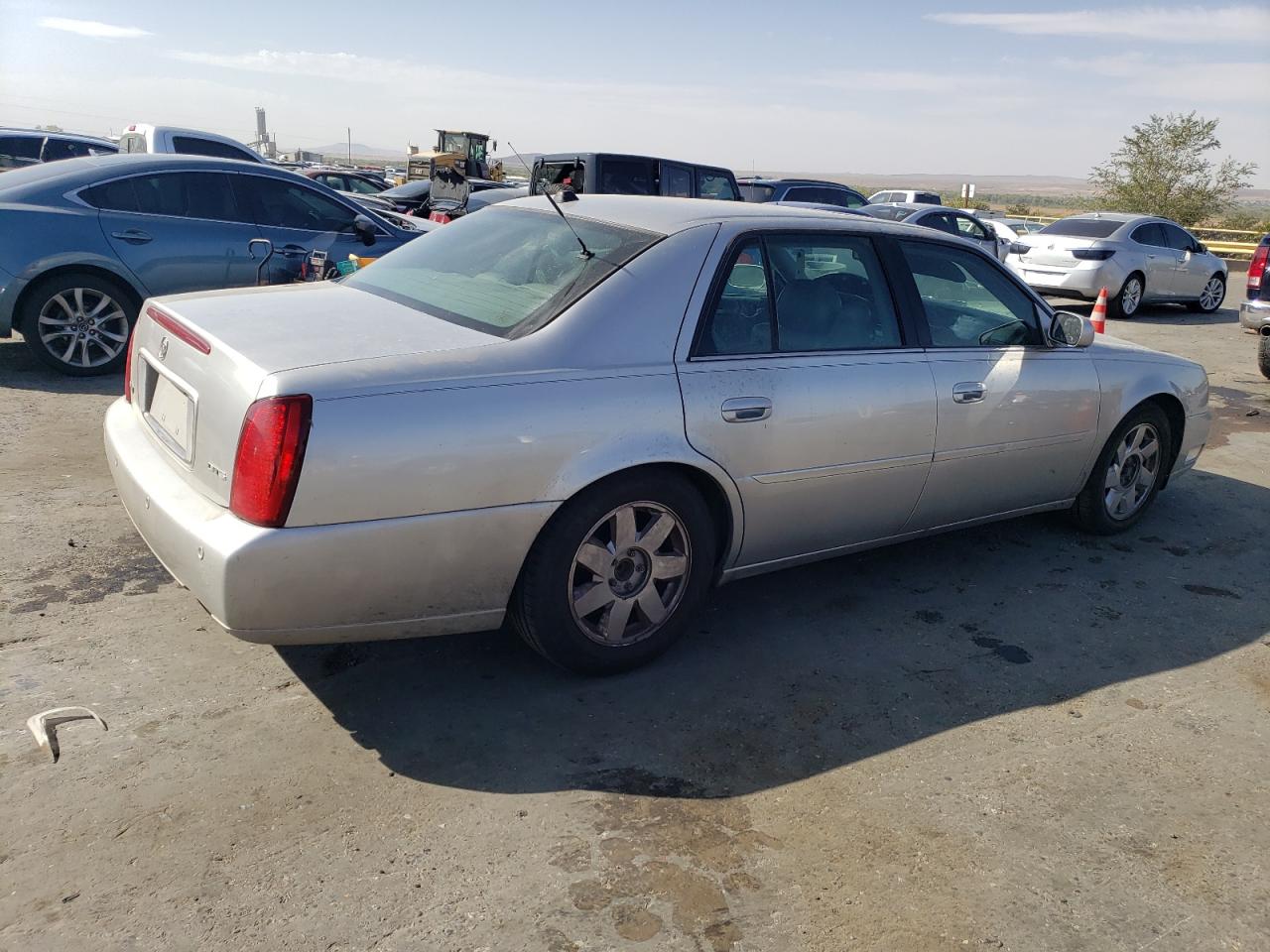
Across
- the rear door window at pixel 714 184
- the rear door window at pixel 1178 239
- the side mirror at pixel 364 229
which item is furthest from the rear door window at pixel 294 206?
the rear door window at pixel 1178 239

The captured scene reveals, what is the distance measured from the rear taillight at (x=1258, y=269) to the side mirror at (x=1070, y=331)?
7158mm

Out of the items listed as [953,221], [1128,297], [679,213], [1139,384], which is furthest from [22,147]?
[1128,297]

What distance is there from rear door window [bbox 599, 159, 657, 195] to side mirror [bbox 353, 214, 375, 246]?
514 centimetres

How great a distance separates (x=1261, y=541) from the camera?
5641 mm

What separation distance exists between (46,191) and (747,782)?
6.76m

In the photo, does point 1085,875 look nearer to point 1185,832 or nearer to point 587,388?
point 1185,832

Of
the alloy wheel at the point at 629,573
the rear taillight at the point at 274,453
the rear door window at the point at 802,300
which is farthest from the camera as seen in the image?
the rear door window at the point at 802,300

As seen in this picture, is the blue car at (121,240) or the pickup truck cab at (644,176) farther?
the pickup truck cab at (644,176)

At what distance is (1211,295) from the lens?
672 inches

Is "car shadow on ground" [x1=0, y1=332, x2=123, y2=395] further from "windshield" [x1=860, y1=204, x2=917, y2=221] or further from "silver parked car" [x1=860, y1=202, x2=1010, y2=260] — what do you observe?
"windshield" [x1=860, y1=204, x2=917, y2=221]

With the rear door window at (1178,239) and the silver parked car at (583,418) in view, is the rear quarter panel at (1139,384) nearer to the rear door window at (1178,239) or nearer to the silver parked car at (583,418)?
the silver parked car at (583,418)

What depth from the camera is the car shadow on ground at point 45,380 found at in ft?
23.7

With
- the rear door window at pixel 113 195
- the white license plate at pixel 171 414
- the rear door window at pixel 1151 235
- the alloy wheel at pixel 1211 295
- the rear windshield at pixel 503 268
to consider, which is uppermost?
the rear door window at pixel 1151 235

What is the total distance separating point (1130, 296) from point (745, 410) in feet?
45.8
